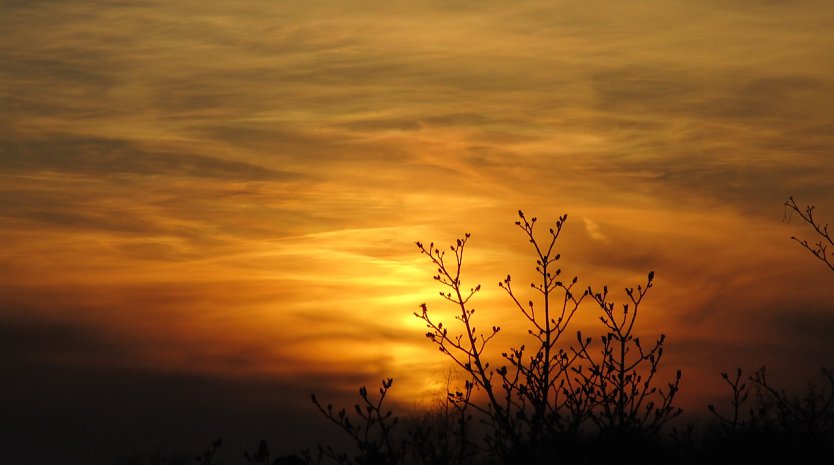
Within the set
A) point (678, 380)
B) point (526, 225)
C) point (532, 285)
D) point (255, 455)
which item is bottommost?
A: point (255, 455)

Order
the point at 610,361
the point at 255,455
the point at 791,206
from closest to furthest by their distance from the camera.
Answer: the point at 255,455, the point at 610,361, the point at 791,206

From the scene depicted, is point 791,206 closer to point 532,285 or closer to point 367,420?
point 532,285

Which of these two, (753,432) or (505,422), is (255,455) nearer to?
(505,422)

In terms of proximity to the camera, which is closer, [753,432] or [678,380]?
[678,380]

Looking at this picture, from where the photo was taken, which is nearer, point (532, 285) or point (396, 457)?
point (396, 457)

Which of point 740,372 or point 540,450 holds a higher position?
point 740,372

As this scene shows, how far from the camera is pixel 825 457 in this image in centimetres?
1498

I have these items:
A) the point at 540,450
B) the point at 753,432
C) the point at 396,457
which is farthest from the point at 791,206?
the point at 396,457

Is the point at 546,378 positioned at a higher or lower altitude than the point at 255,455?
higher

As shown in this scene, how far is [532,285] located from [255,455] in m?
4.01

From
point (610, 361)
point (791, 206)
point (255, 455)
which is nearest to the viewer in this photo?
point (255, 455)

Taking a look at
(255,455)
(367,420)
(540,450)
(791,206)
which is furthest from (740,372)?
(255,455)

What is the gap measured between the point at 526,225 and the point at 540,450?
9.36 feet

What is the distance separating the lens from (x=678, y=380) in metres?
11.6
